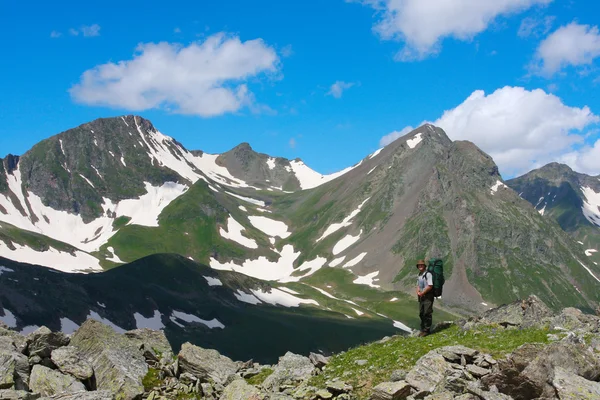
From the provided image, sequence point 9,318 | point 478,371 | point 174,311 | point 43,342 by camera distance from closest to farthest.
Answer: point 478,371 → point 43,342 → point 9,318 → point 174,311

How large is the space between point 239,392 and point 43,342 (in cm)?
815

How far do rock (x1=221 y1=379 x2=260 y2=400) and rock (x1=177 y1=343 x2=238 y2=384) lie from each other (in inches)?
88.3

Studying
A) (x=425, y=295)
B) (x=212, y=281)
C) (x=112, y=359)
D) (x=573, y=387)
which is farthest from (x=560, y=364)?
(x=212, y=281)

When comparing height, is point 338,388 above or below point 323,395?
above

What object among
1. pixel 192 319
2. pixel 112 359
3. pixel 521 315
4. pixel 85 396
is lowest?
pixel 85 396

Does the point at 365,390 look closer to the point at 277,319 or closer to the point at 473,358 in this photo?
the point at 473,358

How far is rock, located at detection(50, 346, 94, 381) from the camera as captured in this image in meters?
19.6

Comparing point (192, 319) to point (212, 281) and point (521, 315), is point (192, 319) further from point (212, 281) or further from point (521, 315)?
point (521, 315)

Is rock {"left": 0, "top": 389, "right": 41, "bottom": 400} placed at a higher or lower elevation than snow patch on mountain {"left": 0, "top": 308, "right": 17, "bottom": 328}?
lower

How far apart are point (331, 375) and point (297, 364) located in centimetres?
243

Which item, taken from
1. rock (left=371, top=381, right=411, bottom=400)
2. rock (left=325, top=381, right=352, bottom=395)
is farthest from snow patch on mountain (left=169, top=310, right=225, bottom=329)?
rock (left=371, top=381, right=411, bottom=400)

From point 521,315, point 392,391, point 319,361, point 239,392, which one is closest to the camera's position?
point 392,391

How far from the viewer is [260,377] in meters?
21.9

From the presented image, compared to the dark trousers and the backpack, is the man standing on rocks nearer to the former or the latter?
the dark trousers
